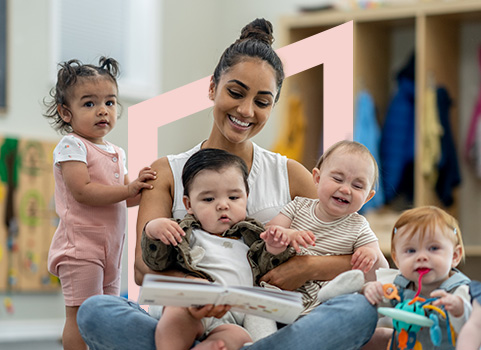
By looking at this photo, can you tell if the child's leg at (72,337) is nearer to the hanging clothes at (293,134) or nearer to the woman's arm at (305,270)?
the woman's arm at (305,270)

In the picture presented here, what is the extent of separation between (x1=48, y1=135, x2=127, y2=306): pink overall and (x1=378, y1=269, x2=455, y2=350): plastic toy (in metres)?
0.71

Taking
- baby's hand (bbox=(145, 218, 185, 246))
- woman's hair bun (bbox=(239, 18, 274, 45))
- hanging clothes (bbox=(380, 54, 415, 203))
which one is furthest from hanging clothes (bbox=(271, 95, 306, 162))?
baby's hand (bbox=(145, 218, 185, 246))

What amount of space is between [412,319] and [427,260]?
125 millimetres

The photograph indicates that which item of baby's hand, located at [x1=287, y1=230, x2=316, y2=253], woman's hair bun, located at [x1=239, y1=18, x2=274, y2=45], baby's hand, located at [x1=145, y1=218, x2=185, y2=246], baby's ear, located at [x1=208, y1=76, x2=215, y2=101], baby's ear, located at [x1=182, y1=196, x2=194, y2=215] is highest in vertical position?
woman's hair bun, located at [x1=239, y1=18, x2=274, y2=45]

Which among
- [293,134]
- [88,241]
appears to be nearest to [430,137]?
[293,134]

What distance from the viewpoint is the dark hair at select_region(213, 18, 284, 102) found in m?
1.89

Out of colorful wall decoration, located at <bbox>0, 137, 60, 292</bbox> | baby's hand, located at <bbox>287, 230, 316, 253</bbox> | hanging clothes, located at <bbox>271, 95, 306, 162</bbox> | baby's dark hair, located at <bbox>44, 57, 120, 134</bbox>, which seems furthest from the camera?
hanging clothes, located at <bbox>271, 95, 306, 162</bbox>

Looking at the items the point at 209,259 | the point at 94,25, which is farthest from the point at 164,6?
the point at 209,259

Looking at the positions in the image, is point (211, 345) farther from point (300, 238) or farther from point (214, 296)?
point (300, 238)

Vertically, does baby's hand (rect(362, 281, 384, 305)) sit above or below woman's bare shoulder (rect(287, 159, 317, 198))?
below

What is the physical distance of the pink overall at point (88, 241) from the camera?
1859 millimetres

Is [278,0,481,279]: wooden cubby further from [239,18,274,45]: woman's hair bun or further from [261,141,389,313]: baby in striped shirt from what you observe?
[261,141,389,313]: baby in striped shirt

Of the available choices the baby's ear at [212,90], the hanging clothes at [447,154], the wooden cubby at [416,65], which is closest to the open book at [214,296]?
the baby's ear at [212,90]

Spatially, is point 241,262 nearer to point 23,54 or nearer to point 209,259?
point 209,259
